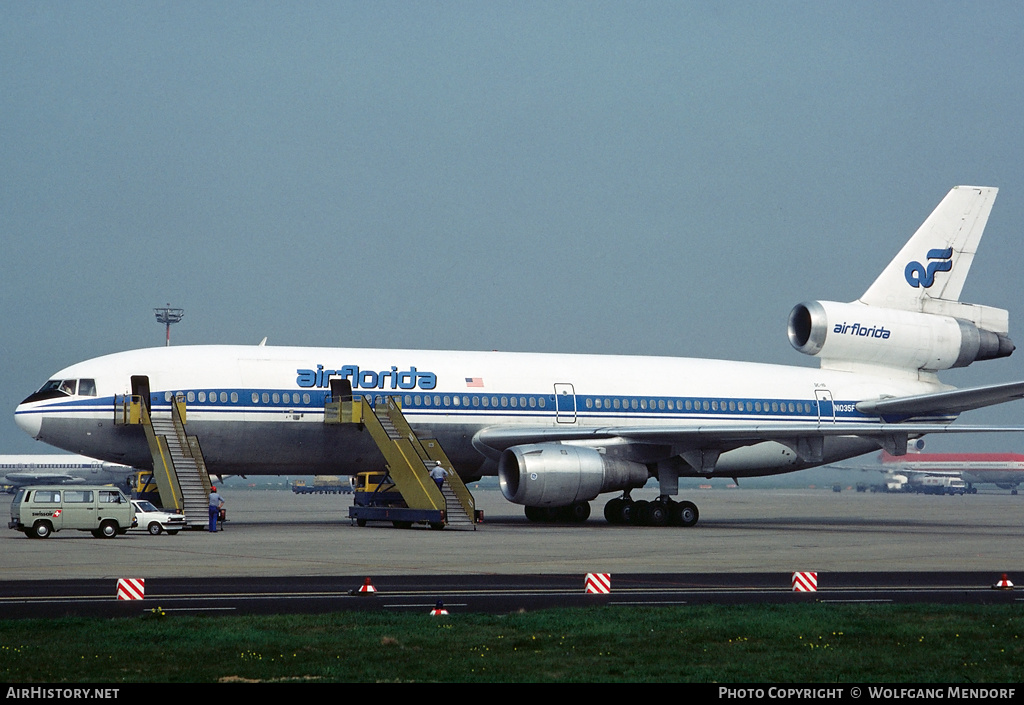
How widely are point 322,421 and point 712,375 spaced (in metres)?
13.9

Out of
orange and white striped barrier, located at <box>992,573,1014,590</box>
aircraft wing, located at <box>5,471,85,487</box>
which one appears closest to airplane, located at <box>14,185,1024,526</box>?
orange and white striped barrier, located at <box>992,573,1014,590</box>

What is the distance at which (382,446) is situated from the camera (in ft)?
123

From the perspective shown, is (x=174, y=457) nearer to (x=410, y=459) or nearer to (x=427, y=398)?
(x=410, y=459)

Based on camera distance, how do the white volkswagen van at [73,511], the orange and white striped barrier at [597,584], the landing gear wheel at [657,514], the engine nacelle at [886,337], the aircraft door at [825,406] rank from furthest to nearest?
1. the engine nacelle at [886,337]
2. the aircraft door at [825,406]
3. the landing gear wheel at [657,514]
4. the white volkswagen van at [73,511]
5. the orange and white striped barrier at [597,584]

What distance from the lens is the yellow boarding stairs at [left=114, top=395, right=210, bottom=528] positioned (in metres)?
35.5

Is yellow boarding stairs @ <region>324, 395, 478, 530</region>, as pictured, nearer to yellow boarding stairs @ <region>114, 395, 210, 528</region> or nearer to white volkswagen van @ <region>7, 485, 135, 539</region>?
yellow boarding stairs @ <region>114, 395, 210, 528</region>

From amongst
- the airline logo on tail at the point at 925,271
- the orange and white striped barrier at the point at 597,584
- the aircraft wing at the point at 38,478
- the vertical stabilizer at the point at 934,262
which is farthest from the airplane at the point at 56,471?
the orange and white striped barrier at the point at 597,584

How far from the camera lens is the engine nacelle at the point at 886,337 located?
4503 cm

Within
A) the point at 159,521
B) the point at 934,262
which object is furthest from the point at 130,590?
the point at 934,262

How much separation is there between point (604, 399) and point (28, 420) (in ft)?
58.6

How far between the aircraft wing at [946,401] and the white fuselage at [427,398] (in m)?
0.62

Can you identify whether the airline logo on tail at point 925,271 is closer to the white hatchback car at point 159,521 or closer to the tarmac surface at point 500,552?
the tarmac surface at point 500,552

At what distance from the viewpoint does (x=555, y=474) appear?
121 feet

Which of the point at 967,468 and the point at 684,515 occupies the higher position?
the point at 967,468
